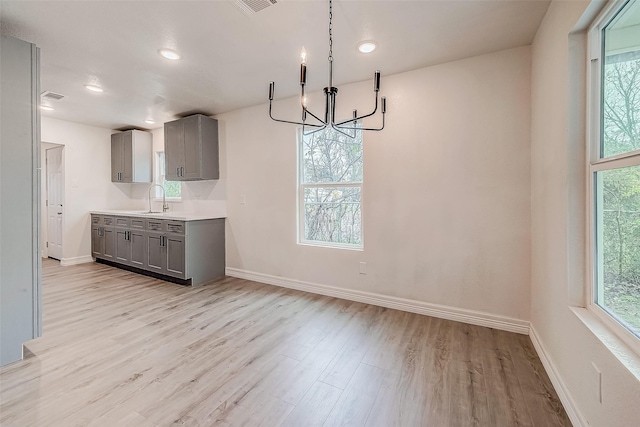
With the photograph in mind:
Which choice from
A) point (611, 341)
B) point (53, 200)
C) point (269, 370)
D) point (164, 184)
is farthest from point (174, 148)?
point (611, 341)

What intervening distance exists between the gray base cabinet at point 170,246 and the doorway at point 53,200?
3.81 feet

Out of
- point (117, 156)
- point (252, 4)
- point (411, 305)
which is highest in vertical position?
point (252, 4)

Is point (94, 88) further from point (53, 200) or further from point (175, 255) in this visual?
point (53, 200)

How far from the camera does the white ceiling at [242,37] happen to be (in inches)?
76.2

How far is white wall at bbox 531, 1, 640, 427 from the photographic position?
1206mm

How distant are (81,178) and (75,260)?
147 cm

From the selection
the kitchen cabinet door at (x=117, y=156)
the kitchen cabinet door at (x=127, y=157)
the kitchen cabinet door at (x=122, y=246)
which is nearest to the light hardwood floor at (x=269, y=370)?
the kitchen cabinet door at (x=122, y=246)

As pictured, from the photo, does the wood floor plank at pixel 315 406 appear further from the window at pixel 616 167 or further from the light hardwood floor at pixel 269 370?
the window at pixel 616 167

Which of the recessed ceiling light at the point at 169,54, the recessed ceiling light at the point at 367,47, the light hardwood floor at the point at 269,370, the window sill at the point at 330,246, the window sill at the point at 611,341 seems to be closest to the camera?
the window sill at the point at 611,341

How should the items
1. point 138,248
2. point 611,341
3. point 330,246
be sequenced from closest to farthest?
point 611,341, point 330,246, point 138,248

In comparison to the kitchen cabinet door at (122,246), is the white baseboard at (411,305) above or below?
below

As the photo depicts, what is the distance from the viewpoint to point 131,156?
16.6 feet

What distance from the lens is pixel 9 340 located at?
202cm

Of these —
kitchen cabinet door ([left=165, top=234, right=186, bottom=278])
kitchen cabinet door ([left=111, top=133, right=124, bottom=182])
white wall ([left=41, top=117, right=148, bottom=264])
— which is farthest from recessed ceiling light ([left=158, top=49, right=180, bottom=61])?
white wall ([left=41, top=117, right=148, bottom=264])
